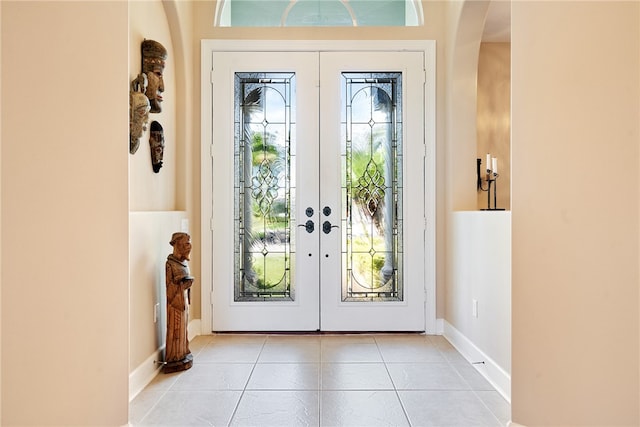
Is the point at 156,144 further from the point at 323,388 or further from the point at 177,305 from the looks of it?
the point at 323,388

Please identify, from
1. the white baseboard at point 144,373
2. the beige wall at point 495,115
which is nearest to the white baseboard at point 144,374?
the white baseboard at point 144,373

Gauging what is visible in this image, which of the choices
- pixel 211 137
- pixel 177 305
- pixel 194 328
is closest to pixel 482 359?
pixel 177 305

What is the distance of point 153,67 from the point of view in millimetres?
2990

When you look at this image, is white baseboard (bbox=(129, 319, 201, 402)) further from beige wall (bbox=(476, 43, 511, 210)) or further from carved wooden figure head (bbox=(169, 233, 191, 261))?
beige wall (bbox=(476, 43, 511, 210))

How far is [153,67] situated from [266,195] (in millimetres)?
1329

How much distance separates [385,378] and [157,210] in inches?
72.5

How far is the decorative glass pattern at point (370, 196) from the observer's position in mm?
3898

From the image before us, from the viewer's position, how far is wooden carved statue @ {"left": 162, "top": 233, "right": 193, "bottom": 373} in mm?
2939
